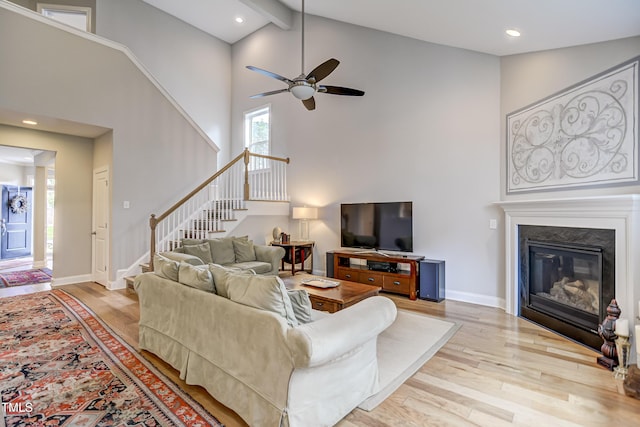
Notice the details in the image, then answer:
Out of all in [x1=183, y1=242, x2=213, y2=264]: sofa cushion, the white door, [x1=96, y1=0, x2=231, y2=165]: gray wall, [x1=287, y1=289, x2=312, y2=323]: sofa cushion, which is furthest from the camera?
[x1=96, y1=0, x2=231, y2=165]: gray wall

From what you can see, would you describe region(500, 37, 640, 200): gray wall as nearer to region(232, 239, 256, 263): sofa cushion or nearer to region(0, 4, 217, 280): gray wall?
region(232, 239, 256, 263): sofa cushion

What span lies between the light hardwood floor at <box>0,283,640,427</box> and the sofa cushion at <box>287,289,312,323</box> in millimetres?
660

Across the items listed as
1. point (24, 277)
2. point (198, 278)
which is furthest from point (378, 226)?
point (24, 277)

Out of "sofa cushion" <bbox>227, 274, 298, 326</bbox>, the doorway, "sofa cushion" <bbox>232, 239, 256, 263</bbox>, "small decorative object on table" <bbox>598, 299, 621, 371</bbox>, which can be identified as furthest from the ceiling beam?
"small decorative object on table" <bbox>598, 299, 621, 371</bbox>

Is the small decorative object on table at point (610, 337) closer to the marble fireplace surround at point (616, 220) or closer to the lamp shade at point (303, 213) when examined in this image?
the marble fireplace surround at point (616, 220)

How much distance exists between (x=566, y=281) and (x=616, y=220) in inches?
35.3

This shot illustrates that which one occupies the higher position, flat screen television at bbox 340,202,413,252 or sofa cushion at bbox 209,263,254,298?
flat screen television at bbox 340,202,413,252

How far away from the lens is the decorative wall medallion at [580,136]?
2822mm

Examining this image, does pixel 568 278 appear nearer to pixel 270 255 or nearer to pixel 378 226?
pixel 378 226

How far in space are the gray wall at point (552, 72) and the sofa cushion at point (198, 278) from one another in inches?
144

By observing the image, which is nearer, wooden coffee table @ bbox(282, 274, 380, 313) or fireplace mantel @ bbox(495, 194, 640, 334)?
fireplace mantel @ bbox(495, 194, 640, 334)

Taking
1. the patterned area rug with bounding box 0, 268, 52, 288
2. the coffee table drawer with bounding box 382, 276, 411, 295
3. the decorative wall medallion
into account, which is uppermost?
the decorative wall medallion

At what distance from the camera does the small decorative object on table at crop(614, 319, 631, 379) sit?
8.15ft

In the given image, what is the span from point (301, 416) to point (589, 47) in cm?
423
